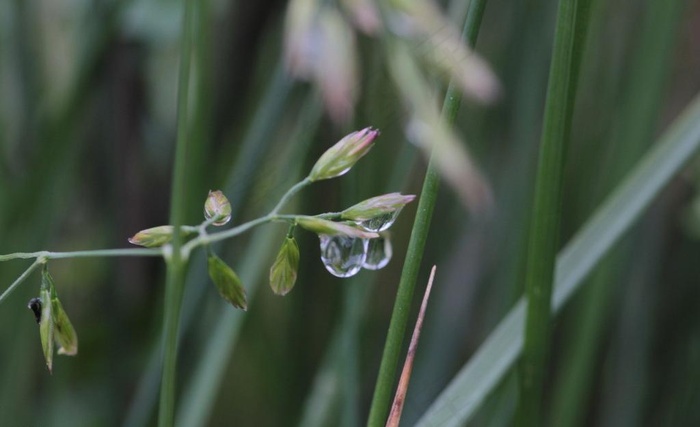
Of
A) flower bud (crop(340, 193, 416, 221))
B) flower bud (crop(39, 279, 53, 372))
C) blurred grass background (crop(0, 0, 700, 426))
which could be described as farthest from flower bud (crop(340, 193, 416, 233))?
blurred grass background (crop(0, 0, 700, 426))

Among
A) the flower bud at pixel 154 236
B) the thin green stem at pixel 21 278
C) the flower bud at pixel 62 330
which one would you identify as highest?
the thin green stem at pixel 21 278

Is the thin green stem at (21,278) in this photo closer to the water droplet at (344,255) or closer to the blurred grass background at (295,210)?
the water droplet at (344,255)

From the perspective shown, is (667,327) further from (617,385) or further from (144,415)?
(144,415)

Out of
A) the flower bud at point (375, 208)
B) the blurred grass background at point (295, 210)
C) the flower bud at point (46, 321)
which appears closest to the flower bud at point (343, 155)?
the flower bud at point (375, 208)

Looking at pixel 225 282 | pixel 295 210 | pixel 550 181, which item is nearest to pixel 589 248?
pixel 550 181

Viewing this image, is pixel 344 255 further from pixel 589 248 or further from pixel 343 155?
pixel 589 248

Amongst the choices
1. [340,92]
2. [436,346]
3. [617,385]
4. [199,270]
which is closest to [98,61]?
[199,270]
